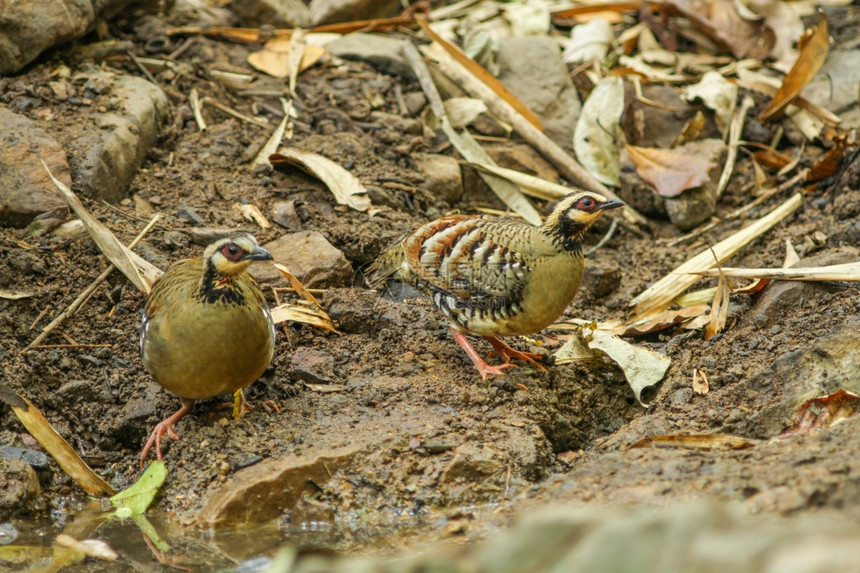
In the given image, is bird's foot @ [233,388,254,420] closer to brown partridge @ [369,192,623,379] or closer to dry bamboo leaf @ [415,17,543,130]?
brown partridge @ [369,192,623,379]

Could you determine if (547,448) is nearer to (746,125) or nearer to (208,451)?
(208,451)

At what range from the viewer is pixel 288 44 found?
28.6 feet

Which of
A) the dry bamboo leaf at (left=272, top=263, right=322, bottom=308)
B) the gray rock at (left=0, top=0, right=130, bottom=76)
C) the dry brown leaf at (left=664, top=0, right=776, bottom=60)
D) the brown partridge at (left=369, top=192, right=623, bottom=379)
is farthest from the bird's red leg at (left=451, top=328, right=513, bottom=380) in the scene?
the dry brown leaf at (left=664, top=0, right=776, bottom=60)

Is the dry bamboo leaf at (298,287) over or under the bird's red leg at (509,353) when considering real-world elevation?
over

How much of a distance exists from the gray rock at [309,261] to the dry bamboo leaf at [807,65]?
14.2 feet

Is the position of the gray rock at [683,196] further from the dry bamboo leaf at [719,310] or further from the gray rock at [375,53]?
the gray rock at [375,53]

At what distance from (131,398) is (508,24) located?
19.2 feet

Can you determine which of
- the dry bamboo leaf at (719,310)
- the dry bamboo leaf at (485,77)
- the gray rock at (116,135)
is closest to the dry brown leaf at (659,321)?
the dry bamboo leaf at (719,310)

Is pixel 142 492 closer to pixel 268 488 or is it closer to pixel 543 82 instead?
pixel 268 488

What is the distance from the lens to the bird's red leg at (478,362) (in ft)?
18.6

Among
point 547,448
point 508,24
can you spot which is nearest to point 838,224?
point 547,448

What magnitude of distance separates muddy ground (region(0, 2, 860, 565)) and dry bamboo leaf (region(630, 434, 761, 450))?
0.66 ft

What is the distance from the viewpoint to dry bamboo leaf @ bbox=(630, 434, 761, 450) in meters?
4.52

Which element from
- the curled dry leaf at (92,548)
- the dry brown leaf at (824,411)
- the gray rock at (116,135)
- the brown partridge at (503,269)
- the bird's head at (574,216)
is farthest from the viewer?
the gray rock at (116,135)
